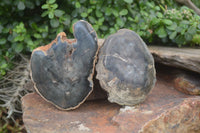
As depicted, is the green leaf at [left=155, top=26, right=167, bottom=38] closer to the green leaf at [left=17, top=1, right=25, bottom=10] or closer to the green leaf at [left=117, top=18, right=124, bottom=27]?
the green leaf at [left=117, top=18, right=124, bottom=27]

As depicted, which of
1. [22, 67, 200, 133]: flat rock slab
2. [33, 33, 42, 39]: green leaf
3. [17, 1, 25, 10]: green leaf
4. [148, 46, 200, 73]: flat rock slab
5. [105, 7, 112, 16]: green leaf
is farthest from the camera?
[105, 7, 112, 16]: green leaf

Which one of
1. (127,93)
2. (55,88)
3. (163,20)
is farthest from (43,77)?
(163,20)

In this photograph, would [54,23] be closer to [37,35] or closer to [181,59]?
[37,35]

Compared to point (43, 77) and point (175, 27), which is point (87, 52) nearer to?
point (43, 77)

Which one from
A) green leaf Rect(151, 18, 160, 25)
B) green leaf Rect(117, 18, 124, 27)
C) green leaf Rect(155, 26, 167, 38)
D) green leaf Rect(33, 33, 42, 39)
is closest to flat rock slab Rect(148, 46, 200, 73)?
green leaf Rect(155, 26, 167, 38)

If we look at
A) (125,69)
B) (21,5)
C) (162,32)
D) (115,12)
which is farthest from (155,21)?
(21,5)

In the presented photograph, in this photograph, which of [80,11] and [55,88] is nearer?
[55,88]
